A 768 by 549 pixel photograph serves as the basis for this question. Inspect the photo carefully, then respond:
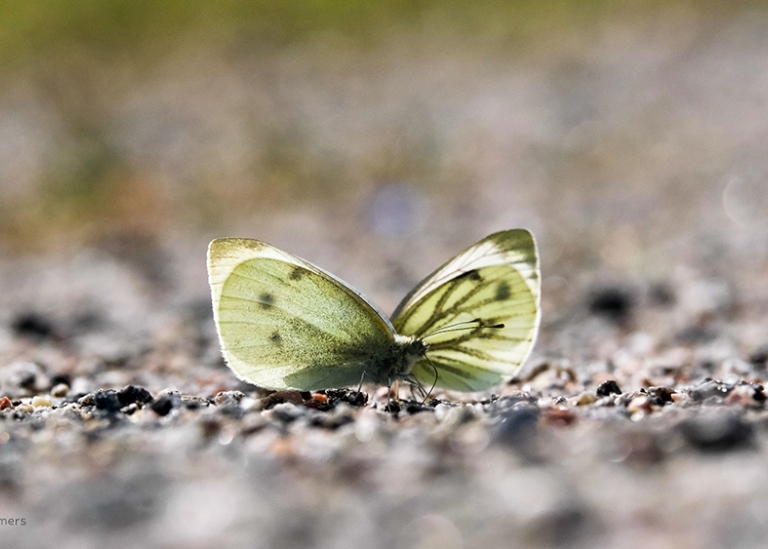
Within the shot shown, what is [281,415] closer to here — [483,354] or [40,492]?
[40,492]

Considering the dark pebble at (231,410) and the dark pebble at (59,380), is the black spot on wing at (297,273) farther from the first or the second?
the dark pebble at (59,380)

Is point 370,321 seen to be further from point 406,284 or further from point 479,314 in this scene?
point 406,284

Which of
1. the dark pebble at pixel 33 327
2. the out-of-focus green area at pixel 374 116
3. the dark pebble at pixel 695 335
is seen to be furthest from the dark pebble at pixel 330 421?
the out-of-focus green area at pixel 374 116

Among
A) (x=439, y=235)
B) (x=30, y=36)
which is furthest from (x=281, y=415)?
(x=30, y=36)

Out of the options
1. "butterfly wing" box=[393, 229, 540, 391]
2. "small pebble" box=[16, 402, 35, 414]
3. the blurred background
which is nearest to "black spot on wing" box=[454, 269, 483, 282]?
"butterfly wing" box=[393, 229, 540, 391]

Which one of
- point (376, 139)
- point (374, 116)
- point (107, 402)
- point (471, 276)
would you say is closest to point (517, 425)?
point (471, 276)

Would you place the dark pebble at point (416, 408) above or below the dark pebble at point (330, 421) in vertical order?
above

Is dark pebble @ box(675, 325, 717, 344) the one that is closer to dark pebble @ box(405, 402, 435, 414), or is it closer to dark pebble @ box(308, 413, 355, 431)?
dark pebble @ box(405, 402, 435, 414)

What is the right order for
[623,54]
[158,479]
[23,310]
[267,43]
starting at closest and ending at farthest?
[158,479] < [23,310] < [623,54] < [267,43]
